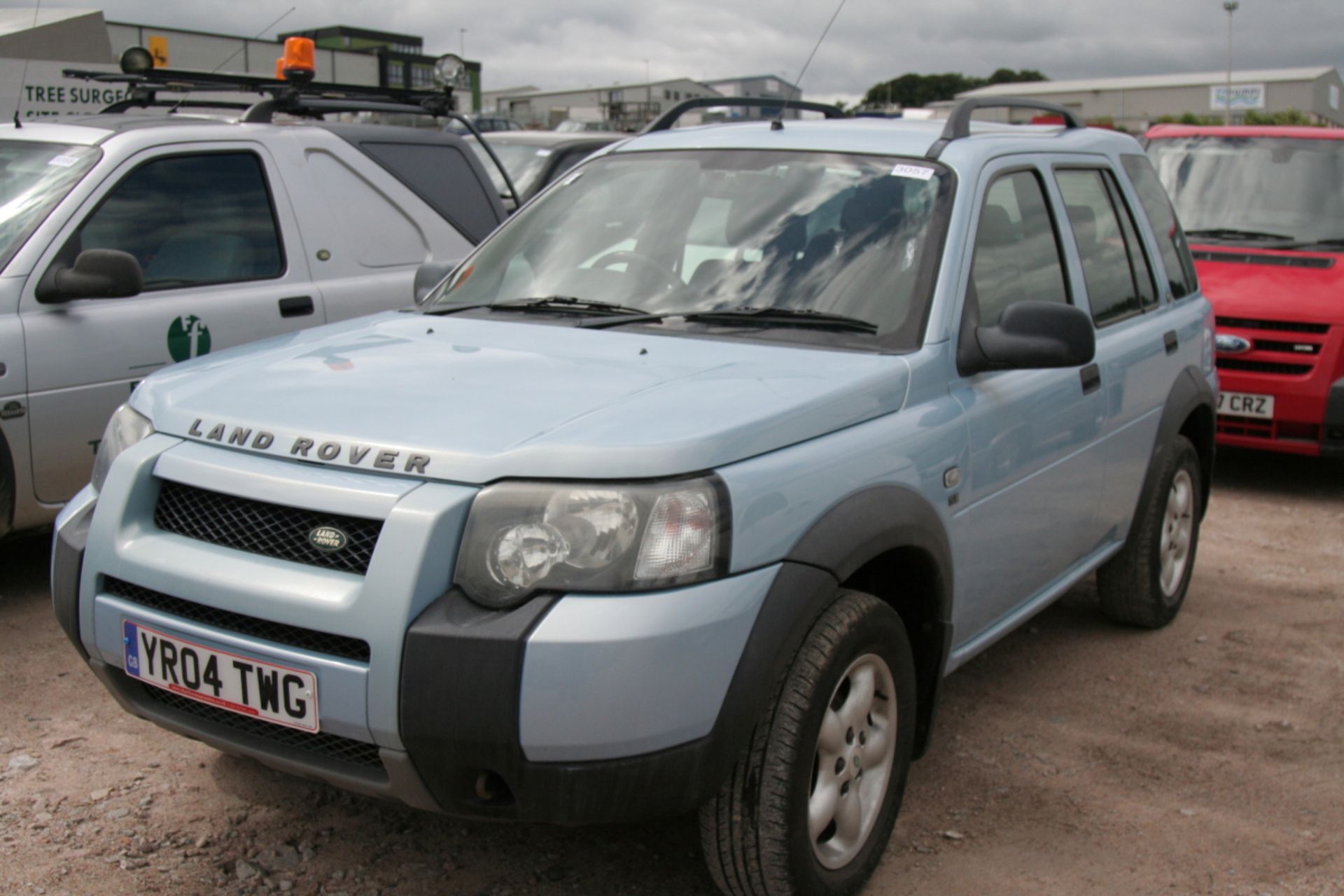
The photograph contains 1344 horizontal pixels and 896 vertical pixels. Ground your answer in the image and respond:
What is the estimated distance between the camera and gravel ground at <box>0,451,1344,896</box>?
3.11m

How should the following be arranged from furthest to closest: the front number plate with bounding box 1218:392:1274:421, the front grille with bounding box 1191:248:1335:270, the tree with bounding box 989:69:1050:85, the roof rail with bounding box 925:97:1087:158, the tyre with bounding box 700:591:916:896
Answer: the tree with bounding box 989:69:1050:85 → the front grille with bounding box 1191:248:1335:270 → the front number plate with bounding box 1218:392:1274:421 → the roof rail with bounding box 925:97:1087:158 → the tyre with bounding box 700:591:916:896

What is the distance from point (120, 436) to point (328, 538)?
0.87 metres

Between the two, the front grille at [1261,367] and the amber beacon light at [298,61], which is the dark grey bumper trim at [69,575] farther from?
the front grille at [1261,367]

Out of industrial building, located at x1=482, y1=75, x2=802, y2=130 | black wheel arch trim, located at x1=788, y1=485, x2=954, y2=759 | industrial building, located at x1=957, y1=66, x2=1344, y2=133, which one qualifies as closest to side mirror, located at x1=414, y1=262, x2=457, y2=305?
black wheel arch trim, located at x1=788, y1=485, x2=954, y2=759


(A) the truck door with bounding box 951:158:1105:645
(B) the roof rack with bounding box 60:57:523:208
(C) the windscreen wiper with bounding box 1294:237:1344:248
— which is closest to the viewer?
(A) the truck door with bounding box 951:158:1105:645

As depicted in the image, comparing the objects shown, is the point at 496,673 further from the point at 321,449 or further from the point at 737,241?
the point at 737,241

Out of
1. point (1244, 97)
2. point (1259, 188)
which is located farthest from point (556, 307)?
point (1244, 97)

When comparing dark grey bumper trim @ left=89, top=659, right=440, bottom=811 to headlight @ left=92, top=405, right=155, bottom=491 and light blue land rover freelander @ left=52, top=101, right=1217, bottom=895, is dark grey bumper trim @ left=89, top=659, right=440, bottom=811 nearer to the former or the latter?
light blue land rover freelander @ left=52, top=101, right=1217, bottom=895

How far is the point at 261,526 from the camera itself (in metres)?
2.62

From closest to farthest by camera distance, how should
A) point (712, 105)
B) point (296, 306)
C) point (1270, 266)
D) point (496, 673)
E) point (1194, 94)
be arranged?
1. point (496, 673)
2. point (712, 105)
3. point (296, 306)
4. point (1270, 266)
5. point (1194, 94)

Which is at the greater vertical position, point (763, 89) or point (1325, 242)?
point (763, 89)

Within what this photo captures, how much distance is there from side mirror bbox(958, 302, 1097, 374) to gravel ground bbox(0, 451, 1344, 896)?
3.90ft

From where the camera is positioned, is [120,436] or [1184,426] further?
[1184,426]

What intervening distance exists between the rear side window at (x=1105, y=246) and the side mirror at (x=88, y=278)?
322 centimetres
